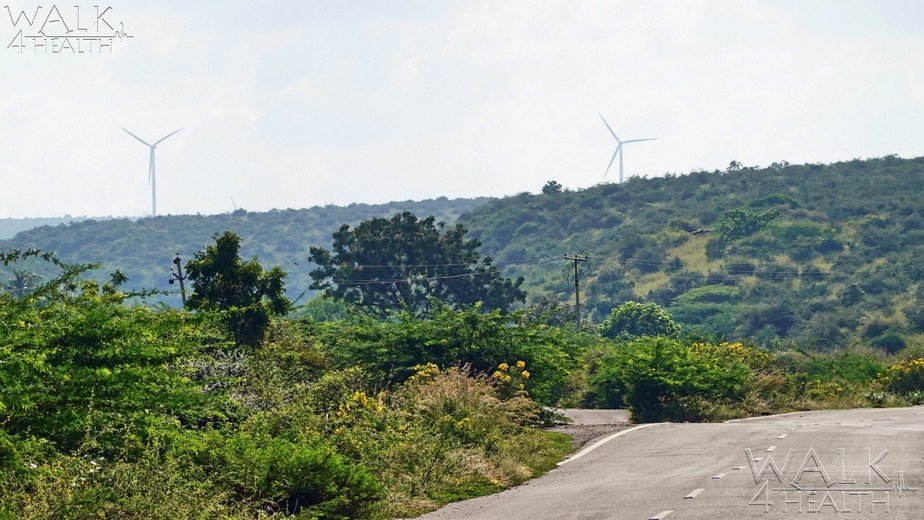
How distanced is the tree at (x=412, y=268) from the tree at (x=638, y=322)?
629 cm

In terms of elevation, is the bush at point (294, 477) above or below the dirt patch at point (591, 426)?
above

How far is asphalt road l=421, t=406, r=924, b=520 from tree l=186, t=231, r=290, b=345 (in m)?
7.97

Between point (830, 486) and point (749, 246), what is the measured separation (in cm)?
11140

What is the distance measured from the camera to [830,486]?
17.3m

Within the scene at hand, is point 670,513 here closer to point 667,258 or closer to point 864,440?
point 864,440

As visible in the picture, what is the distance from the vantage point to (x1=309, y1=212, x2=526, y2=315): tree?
8419 centimetres

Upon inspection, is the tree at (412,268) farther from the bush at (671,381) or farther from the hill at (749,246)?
the bush at (671,381)

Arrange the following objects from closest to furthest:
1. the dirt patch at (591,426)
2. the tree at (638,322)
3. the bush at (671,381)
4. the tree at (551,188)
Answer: the dirt patch at (591,426) < the bush at (671,381) < the tree at (638,322) < the tree at (551,188)

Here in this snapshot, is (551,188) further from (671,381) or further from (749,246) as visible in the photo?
(671,381)

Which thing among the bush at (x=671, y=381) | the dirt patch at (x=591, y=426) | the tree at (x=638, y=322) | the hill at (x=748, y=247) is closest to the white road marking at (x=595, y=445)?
the dirt patch at (x=591, y=426)

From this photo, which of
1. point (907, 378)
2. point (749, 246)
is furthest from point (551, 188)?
point (907, 378)

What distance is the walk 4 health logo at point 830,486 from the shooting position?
1555 cm

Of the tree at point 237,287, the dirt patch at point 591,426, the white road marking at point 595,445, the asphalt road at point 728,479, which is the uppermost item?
the tree at point 237,287

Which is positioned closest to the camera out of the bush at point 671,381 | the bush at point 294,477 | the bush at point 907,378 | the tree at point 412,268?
the bush at point 294,477
